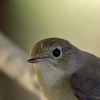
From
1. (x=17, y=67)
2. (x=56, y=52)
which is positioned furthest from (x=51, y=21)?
(x=56, y=52)

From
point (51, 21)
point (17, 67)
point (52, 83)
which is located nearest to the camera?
point (52, 83)

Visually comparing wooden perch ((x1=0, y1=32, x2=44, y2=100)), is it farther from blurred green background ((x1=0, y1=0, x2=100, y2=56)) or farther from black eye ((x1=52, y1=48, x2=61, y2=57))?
blurred green background ((x1=0, y1=0, x2=100, y2=56))

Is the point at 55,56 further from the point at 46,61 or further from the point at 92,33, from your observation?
the point at 92,33

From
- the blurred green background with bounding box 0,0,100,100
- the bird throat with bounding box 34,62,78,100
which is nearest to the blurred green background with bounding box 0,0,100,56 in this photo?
the blurred green background with bounding box 0,0,100,100

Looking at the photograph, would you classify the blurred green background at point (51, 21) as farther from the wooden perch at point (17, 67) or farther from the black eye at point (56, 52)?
the black eye at point (56, 52)

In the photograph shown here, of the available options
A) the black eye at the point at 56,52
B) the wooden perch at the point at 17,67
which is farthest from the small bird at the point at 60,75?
the wooden perch at the point at 17,67

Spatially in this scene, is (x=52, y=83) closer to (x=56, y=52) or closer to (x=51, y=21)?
(x=56, y=52)
